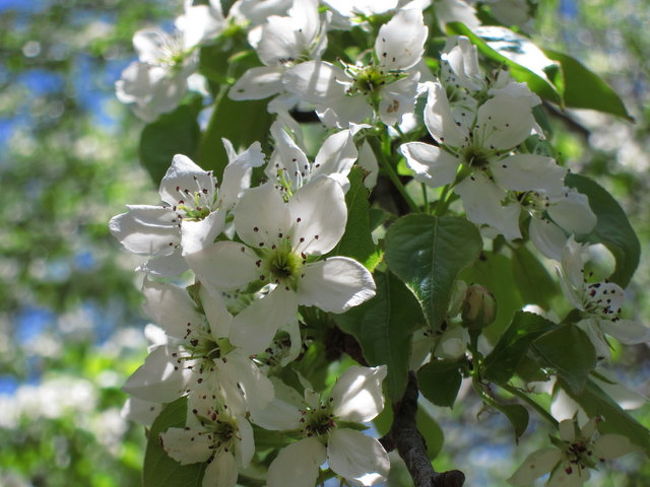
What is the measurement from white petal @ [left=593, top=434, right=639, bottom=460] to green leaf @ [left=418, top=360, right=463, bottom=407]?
24 cm

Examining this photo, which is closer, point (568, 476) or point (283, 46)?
point (568, 476)

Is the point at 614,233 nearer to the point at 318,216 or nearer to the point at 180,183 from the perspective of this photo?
the point at 318,216

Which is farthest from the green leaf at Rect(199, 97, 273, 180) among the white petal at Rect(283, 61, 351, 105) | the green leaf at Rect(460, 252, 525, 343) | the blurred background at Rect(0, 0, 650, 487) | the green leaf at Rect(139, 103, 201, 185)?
the blurred background at Rect(0, 0, 650, 487)

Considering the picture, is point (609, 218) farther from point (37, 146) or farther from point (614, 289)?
point (37, 146)

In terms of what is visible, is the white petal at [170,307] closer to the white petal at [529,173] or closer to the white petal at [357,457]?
the white petal at [357,457]

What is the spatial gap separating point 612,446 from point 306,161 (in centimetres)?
61

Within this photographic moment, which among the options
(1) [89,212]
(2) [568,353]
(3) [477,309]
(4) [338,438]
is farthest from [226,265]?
(1) [89,212]

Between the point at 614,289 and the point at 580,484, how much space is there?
0.30m

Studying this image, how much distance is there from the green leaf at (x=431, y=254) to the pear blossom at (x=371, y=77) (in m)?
0.19

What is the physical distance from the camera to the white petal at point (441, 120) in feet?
3.58

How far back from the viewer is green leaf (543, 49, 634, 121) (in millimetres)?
1479

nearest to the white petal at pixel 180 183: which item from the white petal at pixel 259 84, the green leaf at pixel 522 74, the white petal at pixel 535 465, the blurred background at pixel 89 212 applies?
the white petal at pixel 259 84

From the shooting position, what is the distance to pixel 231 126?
1.51 meters

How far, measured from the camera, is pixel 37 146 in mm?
5297
